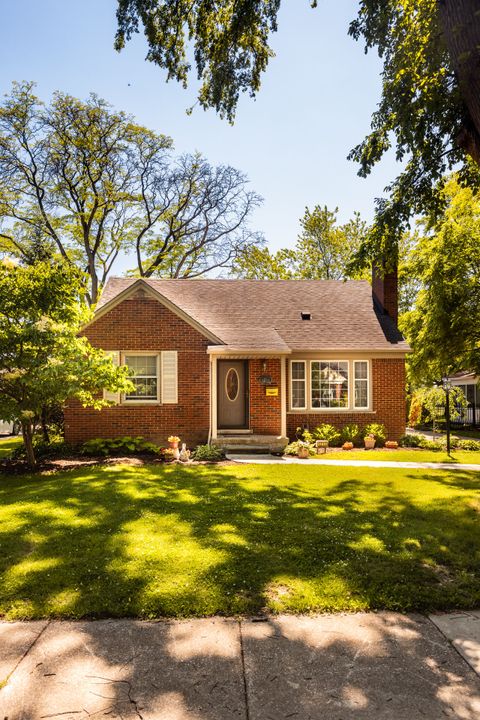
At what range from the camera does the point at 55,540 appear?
5.34 meters

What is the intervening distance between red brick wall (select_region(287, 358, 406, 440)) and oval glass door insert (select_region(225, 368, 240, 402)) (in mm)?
2111

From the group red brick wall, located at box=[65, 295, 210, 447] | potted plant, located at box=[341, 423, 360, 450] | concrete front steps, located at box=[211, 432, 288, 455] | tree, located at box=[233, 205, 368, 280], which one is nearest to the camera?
concrete front steps, located at box=[211, 432, 288, 455]

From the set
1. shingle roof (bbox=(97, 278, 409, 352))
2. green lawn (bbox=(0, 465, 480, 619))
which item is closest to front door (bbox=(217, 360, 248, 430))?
shingle roof (bbox=(97, 278, 409, 352))

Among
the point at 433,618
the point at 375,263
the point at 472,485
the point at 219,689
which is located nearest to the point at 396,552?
the point at 433,618

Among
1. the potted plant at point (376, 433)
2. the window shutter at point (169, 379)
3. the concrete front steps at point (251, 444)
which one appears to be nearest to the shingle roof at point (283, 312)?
the window shutter at point (169, 379)

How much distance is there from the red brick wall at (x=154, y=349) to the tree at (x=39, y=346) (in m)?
3.36

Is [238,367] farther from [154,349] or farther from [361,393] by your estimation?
[361,393]

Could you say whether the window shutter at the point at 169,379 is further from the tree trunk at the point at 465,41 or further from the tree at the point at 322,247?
the tree at the point at 322,247

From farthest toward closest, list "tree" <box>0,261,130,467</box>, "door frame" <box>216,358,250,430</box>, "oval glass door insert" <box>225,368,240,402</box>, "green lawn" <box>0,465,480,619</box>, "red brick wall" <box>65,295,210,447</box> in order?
"oval glass door insert" <box>225,368,240,402</box>, "door frame" <box>216,358,250,430</box>, "red brick wall" <box>65,295,210,447</box>, "tree" <box>0,261,130,467</box>, "green lawn" <box>0,465,480,619</box>

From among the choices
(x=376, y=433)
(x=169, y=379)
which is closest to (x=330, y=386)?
(x=376, y=433)

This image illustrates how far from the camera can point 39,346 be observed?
9.96 m

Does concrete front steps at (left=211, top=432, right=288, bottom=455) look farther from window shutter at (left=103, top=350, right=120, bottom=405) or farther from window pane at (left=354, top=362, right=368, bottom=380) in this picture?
window pane at (left=354, top=362, right=368, bottom=380)

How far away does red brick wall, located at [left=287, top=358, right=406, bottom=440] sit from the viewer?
619 inches

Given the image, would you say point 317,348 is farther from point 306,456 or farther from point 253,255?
point 253,255
